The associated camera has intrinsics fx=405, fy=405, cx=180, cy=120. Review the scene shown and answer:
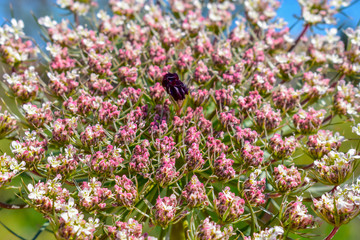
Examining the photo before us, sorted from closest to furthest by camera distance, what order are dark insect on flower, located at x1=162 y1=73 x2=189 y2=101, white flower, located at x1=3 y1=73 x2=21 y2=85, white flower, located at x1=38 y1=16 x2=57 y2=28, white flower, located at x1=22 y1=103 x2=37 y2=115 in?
dark insect on flower, located at x1=162 y1=73 x2=189 y2=101, white flower, located at x1=22 y1=103 x2=37 y2=115, white flower, located at x1=3 y1=73 x2=21 y2=85, white flower, located at x1=38 y1=16 x2=57 y2=28

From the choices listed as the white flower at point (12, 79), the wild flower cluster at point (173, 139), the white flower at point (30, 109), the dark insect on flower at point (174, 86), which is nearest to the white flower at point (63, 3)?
the wild flower cluster at point (173, 139)

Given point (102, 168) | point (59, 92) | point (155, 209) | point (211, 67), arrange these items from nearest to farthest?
point (155, 209)
point (102, 168)
point (59, 92)
point (211, 67)

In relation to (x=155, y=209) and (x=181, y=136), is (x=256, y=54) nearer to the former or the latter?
(x=181, y=136)

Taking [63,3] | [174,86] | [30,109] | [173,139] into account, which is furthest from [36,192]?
[63,3]

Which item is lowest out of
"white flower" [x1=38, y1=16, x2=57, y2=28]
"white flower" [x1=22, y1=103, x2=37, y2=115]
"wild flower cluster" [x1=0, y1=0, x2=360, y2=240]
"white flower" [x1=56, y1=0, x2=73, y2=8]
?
"wild flower cluster" [x1=0, y1=0, x2=360, y2=240]

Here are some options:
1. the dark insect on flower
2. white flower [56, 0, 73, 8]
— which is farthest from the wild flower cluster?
white flower [56, 0, 73, 8]

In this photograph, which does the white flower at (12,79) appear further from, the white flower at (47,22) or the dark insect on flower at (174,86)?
the dark insect on flower at (174,86)

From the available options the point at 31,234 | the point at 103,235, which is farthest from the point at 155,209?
the point at 31,234

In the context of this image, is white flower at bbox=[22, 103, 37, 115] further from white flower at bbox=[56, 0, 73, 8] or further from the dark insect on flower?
white flower at bbox=[56, 0, 73, 8]

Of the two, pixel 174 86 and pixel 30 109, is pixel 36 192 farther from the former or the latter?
pixel 174 86
